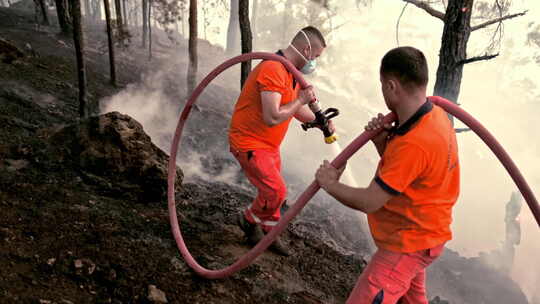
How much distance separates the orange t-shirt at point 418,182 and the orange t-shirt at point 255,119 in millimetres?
1415

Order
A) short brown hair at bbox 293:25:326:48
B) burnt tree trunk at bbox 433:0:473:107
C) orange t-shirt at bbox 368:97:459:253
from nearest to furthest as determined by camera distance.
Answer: orange t-shirt at bbox 368:97:459:253 < short brown hair at bbox 293:25:326:48 < burnt tree trunk at bbox 433:0:473:107

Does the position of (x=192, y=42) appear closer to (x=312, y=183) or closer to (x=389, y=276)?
(x=312, y=183)

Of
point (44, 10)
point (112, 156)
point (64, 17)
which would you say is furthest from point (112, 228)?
point (44, 10)

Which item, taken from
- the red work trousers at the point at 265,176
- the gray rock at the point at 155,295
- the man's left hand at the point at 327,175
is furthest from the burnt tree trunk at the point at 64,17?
the man's left hand at the point at 327,175

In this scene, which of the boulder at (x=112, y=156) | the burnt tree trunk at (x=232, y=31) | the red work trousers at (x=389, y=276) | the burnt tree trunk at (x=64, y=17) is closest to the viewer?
the red work trousers at (x=389, y=276)

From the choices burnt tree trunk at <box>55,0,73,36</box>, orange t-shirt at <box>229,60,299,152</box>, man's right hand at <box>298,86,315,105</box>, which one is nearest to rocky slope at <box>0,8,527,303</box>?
orange t-shirt at <box>229,60,299,152</box>

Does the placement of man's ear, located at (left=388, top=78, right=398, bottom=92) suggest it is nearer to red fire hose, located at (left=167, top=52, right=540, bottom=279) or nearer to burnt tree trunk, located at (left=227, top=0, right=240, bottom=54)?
red fire hose, located at (left=167, top=52, right=540, bottom=279)

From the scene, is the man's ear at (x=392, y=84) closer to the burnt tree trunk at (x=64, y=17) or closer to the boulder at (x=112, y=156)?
the boulder at (x=112, y=156)

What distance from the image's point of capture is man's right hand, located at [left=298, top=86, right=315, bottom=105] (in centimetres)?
341

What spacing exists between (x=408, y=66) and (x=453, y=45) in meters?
4.78

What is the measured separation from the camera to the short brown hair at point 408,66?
7.04 ft

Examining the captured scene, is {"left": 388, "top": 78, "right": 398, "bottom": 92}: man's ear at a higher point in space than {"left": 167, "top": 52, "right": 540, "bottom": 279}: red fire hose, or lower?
higher

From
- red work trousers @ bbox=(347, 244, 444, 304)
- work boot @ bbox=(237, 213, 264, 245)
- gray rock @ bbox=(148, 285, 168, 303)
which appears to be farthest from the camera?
work boot @ bbox=(237, 213, 264, 245)

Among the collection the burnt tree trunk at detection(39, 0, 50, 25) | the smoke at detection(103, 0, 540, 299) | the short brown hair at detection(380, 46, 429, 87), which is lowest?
the smoke at detection(103, 0, 540, 299)
